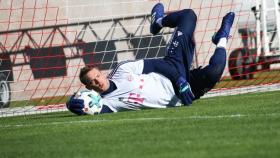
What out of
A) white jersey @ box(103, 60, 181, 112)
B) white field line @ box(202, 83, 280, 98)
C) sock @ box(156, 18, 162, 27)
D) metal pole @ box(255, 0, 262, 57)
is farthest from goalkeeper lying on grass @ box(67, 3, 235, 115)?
metal pole @ box(255, 0, 262, 57)

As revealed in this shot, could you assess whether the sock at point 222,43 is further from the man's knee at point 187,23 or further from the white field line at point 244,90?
the white field line at point 244,90

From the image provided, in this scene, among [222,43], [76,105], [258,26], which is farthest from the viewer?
[258,26]

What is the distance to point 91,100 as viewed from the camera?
10250 millimetres

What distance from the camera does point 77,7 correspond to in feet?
60.1

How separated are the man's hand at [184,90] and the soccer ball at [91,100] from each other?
0.98 metres

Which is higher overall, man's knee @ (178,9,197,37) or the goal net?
man's knee @ (178,9,197,37)

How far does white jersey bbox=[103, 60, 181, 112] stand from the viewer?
1030 centimetres

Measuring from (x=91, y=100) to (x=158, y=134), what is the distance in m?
2.76

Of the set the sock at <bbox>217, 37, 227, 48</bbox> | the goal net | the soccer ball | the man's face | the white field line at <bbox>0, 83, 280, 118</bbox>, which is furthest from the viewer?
the goal net

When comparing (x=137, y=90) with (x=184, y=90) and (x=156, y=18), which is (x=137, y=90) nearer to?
(x=184, y=90)

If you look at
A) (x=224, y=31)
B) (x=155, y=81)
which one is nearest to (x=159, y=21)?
(x=224, y=31)

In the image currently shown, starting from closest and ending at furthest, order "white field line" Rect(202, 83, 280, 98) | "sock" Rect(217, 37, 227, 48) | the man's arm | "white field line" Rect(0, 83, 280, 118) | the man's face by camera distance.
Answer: the man's face < the man's arm < "sock" Rect(217, 37, 227, 48) < "white field line" Rect(0, 83, 280, 118) < "white field line" Rect(202, 83, 280, 98)

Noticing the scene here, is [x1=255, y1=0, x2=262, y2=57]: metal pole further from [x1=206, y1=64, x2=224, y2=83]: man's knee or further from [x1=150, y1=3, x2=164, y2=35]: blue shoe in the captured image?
[x1=206, y1=64, x2=224, y2=83]: man's knee

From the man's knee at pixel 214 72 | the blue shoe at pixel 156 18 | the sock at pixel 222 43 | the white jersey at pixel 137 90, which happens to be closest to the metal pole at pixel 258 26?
the blue shoe at pixel 156 18
